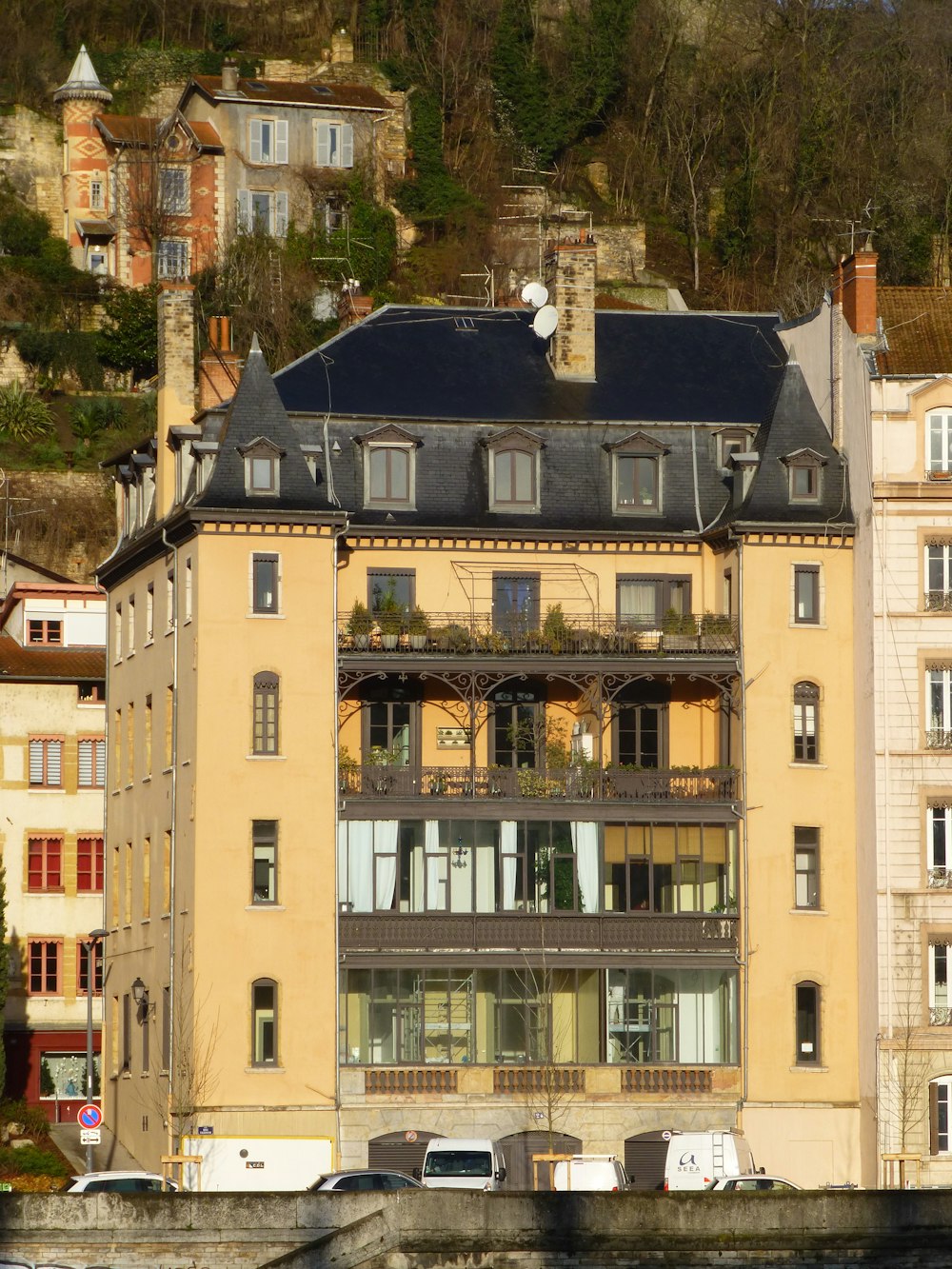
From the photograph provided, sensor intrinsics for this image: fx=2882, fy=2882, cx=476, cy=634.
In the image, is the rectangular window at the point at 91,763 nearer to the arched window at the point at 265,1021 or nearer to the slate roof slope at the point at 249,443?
the slate roof slope at the point at 249,443

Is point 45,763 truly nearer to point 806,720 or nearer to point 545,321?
point 545,321

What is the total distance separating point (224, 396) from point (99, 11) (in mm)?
55446

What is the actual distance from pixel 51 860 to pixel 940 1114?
975 inches

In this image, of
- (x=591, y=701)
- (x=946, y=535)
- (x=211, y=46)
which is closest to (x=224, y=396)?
(x=591, y=701)

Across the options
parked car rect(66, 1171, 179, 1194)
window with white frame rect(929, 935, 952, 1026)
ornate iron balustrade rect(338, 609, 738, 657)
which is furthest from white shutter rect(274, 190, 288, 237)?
parked car rect(66, 1171, 179, 1194)

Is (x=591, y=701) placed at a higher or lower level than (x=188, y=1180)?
higher

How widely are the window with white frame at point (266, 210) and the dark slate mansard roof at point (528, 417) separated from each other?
125 ft

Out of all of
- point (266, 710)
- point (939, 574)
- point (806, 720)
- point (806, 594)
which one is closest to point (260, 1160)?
point (266, 710)

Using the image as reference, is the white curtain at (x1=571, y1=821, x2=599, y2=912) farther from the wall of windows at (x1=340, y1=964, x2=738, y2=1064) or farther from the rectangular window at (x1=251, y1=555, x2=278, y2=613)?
the rectangular window at (x1=251, y1=555, x2=278, y2=613)

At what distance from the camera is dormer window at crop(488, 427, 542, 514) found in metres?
59.2

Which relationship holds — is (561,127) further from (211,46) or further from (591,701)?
(591,701)

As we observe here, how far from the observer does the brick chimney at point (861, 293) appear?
2320 inches

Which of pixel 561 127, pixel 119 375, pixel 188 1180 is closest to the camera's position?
pixel 188 1180

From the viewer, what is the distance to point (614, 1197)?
131ft
